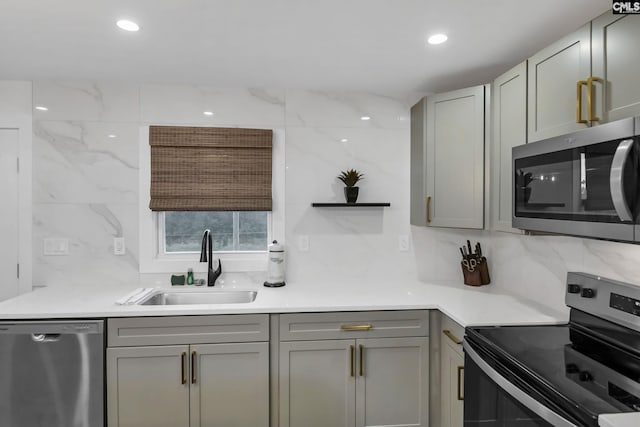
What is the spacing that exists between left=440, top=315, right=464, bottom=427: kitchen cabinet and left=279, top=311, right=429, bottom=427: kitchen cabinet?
89 millimetres

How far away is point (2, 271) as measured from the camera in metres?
2.40

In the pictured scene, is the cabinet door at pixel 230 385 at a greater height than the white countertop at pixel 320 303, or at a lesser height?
lesser

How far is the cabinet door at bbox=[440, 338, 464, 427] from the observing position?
1819 millimetres

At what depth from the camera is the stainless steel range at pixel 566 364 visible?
103cm

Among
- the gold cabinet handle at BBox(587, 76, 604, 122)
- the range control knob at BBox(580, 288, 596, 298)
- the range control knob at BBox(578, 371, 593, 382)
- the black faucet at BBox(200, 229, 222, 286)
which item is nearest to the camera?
the range control knob at BBox(578, 371, 593, 382)

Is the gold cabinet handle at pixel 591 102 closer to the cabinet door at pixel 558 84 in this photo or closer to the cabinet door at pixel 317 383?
the cabinet door at pixel 558 84

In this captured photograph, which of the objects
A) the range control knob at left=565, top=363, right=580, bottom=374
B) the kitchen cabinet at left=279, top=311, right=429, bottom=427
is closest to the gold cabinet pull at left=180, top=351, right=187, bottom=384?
the kitchen cabinet at left=279, top=311, right=429, bottom=427

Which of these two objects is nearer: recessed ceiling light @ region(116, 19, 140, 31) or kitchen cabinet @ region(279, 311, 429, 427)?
recessed ceiling light @ region(116, 19, 140, 31)

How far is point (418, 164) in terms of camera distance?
2.50 metres

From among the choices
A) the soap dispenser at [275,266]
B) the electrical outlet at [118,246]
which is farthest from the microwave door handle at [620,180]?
the electrical outlet at [118,246]

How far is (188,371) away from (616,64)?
2.23 metres

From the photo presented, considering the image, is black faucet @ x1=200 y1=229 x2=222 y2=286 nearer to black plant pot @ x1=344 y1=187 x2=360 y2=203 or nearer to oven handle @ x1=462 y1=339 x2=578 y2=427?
black plant pot @ x1=344 y1=187 x2=360 y2=203

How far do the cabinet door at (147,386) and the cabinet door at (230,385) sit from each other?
0.20ft

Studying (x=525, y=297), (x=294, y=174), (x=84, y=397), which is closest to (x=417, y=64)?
(x=294, y=174)
